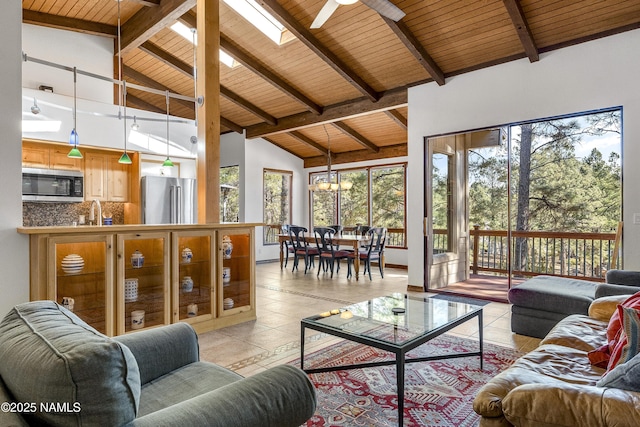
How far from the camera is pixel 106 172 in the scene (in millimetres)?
6285

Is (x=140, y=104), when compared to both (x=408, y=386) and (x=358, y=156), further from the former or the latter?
(x=408, y=386)

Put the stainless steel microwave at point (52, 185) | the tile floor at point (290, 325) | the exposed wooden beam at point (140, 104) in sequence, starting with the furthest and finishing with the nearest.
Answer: the exposed wooden beam at point (140, 104) < the stainless steel microwave at point (52, 185) < the tile floor at point (290, 325)

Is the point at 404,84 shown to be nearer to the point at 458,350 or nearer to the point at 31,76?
the point at 458,350

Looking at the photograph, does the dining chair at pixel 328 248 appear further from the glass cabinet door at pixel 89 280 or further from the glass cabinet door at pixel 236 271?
the glass cabinet door at pixel 89 280

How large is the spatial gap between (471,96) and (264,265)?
5.63 m

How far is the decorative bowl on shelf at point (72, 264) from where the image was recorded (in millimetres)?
2928

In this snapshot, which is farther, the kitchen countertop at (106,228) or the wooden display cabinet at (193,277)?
the wooden display cabinet at (193,277)

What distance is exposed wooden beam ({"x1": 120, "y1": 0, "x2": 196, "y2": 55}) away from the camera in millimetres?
4906

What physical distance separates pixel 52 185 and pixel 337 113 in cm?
465

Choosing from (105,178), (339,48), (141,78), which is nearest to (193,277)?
(105,178)

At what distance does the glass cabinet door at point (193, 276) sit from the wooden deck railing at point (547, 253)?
487cm

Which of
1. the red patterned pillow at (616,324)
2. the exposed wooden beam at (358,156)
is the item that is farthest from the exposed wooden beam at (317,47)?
the red patterned pillow at (616,324)

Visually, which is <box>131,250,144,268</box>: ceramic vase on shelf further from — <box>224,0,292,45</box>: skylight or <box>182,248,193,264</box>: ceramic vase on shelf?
<box>224,0,292,45</box>: skylight

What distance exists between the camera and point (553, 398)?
129cm
